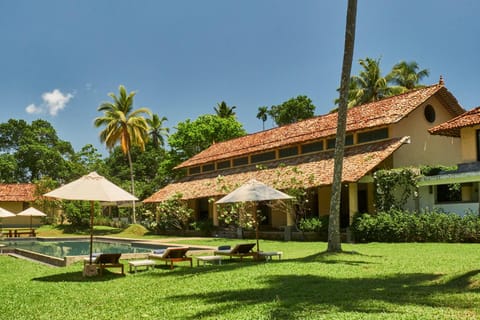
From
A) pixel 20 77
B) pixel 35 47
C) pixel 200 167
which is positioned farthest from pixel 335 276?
pixel 20 77

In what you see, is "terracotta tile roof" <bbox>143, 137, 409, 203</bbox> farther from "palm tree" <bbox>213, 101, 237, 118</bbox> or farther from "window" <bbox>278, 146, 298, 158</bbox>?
"palm tree" <bbox>213, 101, 237, 118</bbox>

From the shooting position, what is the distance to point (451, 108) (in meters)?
26.6

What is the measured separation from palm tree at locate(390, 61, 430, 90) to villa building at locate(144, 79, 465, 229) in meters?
15.4

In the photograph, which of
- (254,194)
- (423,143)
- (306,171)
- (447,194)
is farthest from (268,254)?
(423,143)

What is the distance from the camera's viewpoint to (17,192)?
48.3 meters

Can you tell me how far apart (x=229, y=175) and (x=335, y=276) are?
22257 millimetres

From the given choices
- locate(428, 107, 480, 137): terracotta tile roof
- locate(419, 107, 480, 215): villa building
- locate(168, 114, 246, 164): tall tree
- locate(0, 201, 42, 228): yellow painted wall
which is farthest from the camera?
locate(0, 201, 42, 228): yellow painted wall

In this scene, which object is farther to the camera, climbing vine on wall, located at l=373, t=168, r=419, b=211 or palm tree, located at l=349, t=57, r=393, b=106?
palm tree, located at l=349, t=57, r=393, b=106

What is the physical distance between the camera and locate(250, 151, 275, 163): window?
30156 mm

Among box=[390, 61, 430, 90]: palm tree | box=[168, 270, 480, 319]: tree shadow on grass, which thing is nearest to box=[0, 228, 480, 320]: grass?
box=[168, 270, 480, 319]: tree shadow on grass

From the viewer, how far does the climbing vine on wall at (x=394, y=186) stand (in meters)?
21.3

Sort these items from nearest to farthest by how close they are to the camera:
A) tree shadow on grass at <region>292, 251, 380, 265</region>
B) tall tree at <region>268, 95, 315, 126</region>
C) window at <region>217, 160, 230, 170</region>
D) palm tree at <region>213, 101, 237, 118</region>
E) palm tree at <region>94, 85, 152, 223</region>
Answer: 1. tree shadow on grass at <region>292, 251, 380, 265</region>
2. window at <region>217, 160, 230, 170</region>
3. palm tree at <region>94, 85, 152, 223</region>
4. tall tree at <region>268, 95, 315, 126</region>
5. palm tree at <region>213, 101, 237, 118</region>

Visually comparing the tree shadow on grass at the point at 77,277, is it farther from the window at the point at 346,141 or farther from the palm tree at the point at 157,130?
the palm tree at the point at 157,130

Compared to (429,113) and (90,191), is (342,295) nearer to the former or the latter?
(90,191)
